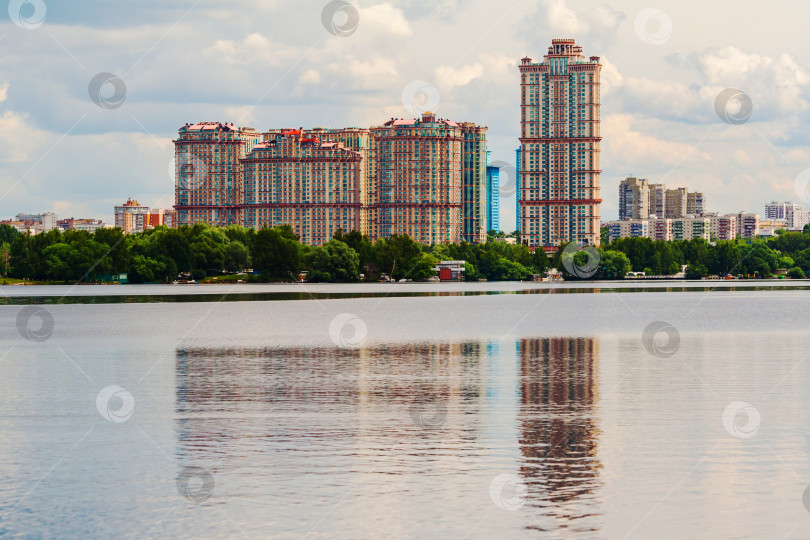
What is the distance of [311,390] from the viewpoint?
3662 centimetres

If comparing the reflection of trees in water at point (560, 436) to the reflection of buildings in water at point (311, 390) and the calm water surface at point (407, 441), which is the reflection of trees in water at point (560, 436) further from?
the reflection of buildings in water at point (311, 390)

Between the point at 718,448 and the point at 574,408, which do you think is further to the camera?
the point at 574,408

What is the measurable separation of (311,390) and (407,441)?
411 inches

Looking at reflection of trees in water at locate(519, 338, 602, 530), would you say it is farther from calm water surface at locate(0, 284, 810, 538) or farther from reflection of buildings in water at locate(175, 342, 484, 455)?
reflection of buildings in water at locate(175, 342, 484, 455)

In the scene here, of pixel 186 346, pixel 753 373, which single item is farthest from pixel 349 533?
pixel 186 346

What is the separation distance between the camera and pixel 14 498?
69.9 feet

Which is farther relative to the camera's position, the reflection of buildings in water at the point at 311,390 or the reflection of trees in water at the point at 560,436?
the reflection of buildings in water at the point at 311,390

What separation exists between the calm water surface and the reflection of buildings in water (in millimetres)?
130

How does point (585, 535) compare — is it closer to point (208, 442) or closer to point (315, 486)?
point (315, 486)

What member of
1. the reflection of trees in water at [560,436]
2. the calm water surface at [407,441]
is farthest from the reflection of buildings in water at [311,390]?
the reflection of trees in water at [560,436]

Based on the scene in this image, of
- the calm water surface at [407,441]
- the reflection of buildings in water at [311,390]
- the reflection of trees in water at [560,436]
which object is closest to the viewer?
the calm water surface at [407,441]

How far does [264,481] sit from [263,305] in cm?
8691

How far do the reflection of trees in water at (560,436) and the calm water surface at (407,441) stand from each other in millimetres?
79

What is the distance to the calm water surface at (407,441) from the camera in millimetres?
19859
